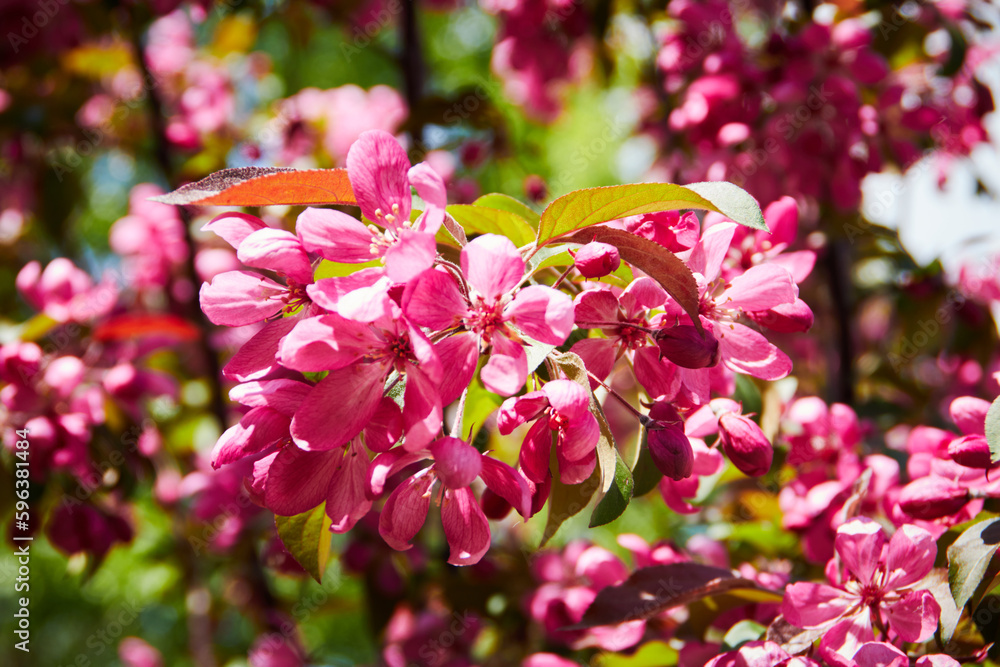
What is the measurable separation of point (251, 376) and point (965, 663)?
117 cm

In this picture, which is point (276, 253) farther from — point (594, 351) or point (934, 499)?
point (934, 499)

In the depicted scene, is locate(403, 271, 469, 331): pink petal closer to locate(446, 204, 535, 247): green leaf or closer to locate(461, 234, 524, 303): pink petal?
locate(461, 234, 524, 303): pink petal

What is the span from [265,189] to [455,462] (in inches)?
16.3

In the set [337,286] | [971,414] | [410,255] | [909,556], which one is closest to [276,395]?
[337,286]

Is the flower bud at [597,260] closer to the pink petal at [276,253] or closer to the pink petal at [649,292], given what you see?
the pink petal at [649,292]

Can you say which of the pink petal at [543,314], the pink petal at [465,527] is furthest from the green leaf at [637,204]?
the pink petal at [465,527]

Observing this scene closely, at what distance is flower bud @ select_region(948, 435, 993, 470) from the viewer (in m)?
1.12

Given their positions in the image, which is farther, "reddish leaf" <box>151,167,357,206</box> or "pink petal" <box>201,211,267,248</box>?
"pink petal" <box>201,211,267,248</box>

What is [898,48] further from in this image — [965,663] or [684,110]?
[965,663]

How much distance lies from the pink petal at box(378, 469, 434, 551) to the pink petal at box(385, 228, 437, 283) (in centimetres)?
31

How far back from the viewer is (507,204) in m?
1.18

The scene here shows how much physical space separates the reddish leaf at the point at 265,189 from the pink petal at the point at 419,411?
27cm

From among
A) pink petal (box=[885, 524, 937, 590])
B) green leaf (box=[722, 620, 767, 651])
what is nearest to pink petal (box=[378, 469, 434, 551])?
green leaf (box=[722, 620, 767, 651])

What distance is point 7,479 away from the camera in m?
1.83
